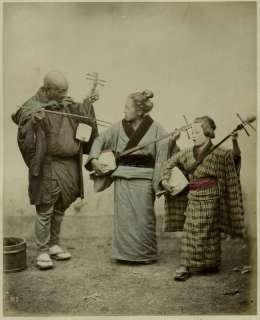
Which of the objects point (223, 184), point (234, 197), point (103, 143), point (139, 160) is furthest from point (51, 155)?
point (234, 197)

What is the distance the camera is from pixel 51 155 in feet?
15.0

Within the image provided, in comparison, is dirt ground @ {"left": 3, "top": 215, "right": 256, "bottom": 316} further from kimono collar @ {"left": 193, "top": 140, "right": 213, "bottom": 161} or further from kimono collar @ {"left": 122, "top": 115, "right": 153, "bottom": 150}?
kimono collar @ {"left": 193, "top": 140, "right": 213, "bottom": 161}

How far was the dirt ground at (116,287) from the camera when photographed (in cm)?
441

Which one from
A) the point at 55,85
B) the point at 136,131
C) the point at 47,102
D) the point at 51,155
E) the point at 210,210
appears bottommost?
the point at 210,210

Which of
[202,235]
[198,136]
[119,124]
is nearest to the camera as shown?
[202,235]

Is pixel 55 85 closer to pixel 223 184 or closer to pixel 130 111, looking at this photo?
pixel 130 111

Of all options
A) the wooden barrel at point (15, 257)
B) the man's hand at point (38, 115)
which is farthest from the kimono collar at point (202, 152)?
the wooden barrel at point (15, 257)

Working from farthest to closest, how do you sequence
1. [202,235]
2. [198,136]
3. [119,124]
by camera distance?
[119,124], [198,136], [202,235]

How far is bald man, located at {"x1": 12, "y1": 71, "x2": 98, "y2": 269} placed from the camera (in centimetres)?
452

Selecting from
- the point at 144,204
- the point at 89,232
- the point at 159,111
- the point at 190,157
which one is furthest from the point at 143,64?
the point at 89,232

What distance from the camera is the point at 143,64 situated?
4578 millimetres

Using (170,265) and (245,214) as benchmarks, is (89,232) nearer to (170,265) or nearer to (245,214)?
(170,265)

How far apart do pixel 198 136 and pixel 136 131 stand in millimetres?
528

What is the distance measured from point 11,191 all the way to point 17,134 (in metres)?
0.49
